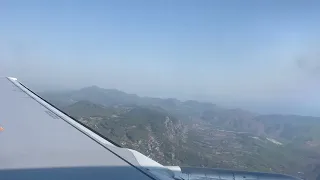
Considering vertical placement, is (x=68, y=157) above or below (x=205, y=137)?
below

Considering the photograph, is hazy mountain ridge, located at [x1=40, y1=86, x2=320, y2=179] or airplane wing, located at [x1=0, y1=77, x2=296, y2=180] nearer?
airplane wing, located at [x1=0, y1=77, x2=296, y2=180]

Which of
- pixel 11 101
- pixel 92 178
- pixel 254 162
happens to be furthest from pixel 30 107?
pixel 254 162

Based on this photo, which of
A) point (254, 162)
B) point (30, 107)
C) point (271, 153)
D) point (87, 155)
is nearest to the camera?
point (87, 155)

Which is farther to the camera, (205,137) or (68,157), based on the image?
(205,137)

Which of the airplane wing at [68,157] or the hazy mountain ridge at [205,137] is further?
the hazy mountain ridge at [205,137]

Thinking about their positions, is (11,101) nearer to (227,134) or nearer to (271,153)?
(271,153)

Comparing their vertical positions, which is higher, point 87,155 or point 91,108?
point 91,108

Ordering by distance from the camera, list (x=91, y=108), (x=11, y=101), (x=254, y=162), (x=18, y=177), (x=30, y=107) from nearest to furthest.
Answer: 1. (x=18, y=177)
2. (x=30, y=107)
3. (x=11, y=101)
4. (x=254, y=162)
5. (x=91, y=108)

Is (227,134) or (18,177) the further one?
(227,134)
